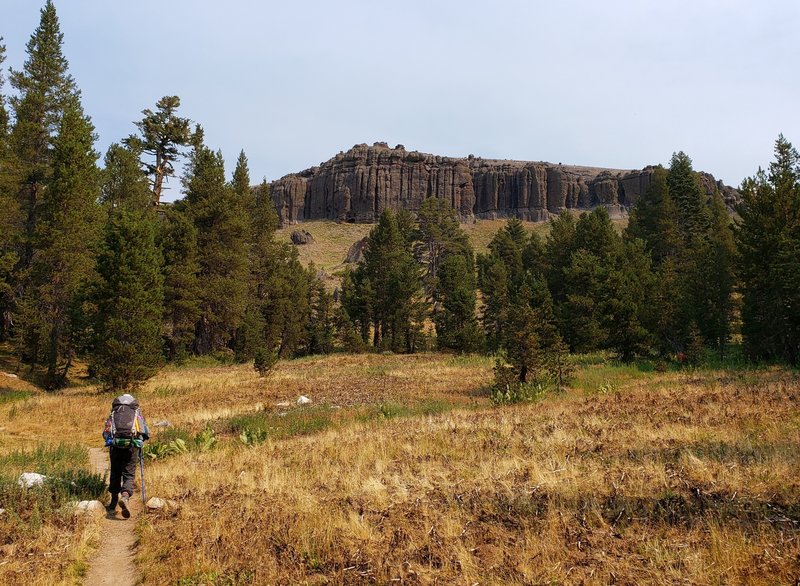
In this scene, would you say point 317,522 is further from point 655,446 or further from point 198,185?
point 198,185

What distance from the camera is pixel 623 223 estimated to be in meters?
123

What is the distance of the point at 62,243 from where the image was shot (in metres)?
25.5

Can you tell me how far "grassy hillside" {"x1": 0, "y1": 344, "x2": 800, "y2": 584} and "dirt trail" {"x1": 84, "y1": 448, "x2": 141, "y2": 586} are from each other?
0.63ft

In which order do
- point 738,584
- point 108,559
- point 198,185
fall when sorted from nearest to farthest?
1. point 738,584
2. point 108,559
3. point 198,185

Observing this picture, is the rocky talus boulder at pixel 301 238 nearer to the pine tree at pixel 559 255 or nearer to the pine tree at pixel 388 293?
the pine tree at pixel 388 293

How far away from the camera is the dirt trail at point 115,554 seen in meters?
5.74

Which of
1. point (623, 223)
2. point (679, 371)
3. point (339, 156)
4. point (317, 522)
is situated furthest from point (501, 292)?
point (339, 156)

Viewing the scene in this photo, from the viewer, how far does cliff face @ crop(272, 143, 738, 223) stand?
149m

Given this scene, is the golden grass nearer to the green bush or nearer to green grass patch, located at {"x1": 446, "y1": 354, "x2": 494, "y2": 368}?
the green bush

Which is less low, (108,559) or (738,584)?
(738,584)

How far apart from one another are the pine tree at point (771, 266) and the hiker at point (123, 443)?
26.3 metres

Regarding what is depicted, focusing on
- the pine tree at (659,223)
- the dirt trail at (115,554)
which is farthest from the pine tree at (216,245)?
the pine tree at (659,223)

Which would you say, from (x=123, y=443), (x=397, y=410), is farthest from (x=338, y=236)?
(x=123, y=443)

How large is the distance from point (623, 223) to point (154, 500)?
432ft
